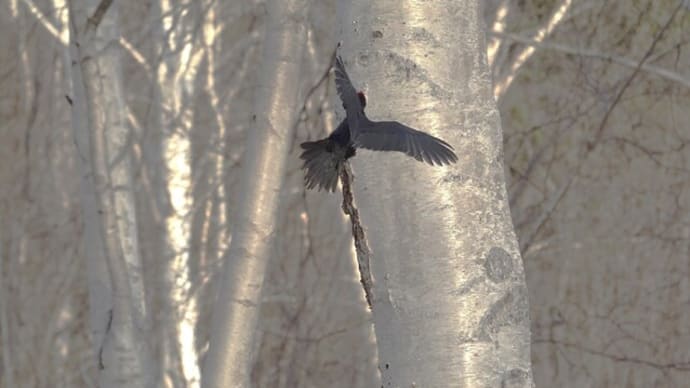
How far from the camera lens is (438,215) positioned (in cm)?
132

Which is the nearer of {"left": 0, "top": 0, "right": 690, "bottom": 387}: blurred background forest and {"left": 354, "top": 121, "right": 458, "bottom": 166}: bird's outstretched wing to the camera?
{"left": 354, "top": 121, "right": 458, "bottom": 166}: bird's outstretched wing

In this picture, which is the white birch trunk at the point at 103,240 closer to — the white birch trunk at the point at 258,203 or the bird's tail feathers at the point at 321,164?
the white birch trunk at the point at 258,203

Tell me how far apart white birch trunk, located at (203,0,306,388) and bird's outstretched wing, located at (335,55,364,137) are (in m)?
0.77

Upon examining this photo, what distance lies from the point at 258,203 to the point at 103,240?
2.10 feet

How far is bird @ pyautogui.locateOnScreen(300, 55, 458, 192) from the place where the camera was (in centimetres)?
130

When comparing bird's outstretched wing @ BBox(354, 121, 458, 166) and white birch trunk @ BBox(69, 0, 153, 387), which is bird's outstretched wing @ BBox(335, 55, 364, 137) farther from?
white birch trunk @ BBox(69, 0, 153, 387)

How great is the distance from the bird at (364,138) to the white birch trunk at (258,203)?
661mm

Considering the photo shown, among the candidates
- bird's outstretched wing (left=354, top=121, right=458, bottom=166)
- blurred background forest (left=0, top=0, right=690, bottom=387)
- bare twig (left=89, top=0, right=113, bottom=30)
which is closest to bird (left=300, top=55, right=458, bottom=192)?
bird's outstretched wing (left=354, top=121, right=458, bottom=166)

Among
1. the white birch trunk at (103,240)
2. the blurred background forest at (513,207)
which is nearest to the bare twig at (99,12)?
the white birch trunk at (103,240)

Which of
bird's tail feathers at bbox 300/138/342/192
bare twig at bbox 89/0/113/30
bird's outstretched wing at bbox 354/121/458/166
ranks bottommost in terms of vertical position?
bird's outstretched wing at bbox 354/121/458/166

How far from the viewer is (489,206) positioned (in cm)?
134

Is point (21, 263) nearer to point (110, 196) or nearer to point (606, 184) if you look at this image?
point (606, 184)

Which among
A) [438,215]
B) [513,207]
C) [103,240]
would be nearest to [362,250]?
[438,215]

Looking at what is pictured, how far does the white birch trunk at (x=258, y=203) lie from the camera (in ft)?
6.86
